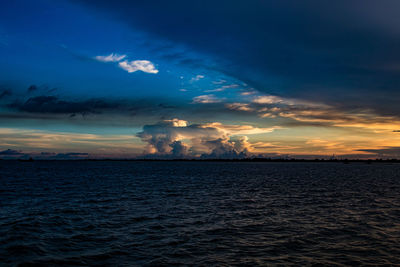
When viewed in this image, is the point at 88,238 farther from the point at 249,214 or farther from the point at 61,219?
the point at 249,214

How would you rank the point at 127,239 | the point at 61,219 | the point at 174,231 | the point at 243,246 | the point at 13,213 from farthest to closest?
the point at 13,213 → the point at 61,219 → the point at 174,231 → the point at 127,239 → the point at 243,246

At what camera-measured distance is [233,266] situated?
579 inches

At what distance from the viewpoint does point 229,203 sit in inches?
1420

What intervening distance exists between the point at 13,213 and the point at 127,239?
52.3ft

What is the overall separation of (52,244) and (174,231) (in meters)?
8.07

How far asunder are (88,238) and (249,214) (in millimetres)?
15184

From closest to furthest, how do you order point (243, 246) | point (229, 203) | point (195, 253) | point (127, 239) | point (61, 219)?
point (195, 253), point (243, 246), point (127, 239), point (61, 219), point (229, 203)

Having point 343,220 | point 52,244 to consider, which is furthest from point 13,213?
point 343,220

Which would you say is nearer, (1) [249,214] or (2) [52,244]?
(2) [52,244]

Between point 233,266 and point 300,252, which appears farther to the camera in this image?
point 300,252

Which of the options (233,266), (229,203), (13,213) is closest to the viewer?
(233,266)

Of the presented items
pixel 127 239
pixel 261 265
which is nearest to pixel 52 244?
pixel 127 239

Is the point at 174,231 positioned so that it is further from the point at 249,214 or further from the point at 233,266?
the point at 249,214

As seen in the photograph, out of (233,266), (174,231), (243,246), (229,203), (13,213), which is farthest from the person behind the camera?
(229,203)
